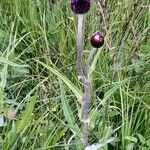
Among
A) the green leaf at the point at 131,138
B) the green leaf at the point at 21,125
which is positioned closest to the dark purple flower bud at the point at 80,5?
the green leaf at the point at 21,125

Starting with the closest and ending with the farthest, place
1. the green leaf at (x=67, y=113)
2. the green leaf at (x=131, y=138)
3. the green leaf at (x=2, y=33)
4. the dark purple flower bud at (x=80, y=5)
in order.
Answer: the dark purple flower bud at (x=80, y=5) → the green leaf at (x=67, y=113) → the green leaf at (x=131, y=138) → the green leaf at (x=2, y=33)

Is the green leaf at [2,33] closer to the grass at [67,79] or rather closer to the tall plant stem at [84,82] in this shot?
the grass at [67,79]

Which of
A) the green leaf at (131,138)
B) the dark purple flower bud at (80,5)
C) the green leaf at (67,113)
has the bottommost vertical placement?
the green leaf at (131,138)

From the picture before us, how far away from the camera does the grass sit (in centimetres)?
128

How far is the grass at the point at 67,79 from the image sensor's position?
1278mm

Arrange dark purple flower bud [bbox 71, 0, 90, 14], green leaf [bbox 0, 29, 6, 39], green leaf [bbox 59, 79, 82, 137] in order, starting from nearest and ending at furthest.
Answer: dark purple flower bud [bbox 71, 0, 90, 14], green leaf [bbox 59, 79, 82, 137], green leaf [bbox 0, 29, 6, 39]

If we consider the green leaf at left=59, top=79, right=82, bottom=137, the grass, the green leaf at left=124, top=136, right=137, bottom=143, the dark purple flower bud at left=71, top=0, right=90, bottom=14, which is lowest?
the green leaf at left=124, top=136, right=137, bottom=143

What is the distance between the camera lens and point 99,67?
63.4 inches

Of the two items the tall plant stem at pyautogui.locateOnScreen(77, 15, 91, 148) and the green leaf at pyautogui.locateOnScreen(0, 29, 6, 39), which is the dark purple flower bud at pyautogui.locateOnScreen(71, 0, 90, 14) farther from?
the green leaf at pyautogui.locateOnScreen(0, 29, 6, 39)

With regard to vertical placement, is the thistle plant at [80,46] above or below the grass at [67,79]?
above

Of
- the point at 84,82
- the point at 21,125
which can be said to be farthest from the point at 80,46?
the point at 21,125

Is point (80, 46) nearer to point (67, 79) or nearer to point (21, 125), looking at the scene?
point (67, 79)

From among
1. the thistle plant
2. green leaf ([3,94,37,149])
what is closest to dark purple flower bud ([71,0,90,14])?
the thistle plant

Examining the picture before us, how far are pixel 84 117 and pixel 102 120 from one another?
0.73 ft
